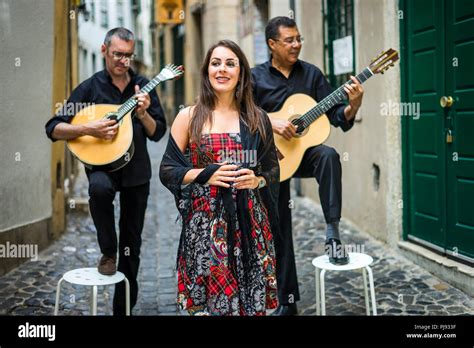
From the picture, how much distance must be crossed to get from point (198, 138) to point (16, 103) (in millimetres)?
2504

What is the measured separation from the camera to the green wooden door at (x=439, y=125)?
17.4 ft

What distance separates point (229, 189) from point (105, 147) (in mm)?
1049

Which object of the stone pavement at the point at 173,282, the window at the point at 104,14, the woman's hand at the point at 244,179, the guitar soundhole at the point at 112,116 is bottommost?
the stone pavement at the point at 173,282

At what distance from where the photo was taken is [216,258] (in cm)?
356

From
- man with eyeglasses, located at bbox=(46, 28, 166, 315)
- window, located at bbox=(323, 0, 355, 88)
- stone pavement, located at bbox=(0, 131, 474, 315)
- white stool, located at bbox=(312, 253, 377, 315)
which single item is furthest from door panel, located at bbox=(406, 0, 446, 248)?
man with eyeglasses, located at bbox=(46, 28, 166, 315)

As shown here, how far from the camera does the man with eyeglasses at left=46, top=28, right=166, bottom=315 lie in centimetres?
429

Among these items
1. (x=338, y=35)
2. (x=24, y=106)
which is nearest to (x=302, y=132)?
(x=24, y=106)

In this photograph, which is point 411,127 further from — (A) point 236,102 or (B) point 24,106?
(B) point 24,106

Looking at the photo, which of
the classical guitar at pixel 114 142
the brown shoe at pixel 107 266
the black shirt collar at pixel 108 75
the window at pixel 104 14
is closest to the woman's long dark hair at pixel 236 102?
the classical guitar at pixel 114 142

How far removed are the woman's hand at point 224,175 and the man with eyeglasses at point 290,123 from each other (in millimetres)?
969

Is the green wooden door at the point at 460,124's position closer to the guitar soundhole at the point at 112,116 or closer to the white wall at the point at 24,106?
the guitar soundhole at the point at 112,116

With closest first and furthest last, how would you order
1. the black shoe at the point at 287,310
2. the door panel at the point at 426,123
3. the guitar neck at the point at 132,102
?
1. the guitar neck at the point at 132,102
2. the black shoe at the point at 287,310
3. the door panel at the point at 426,123
